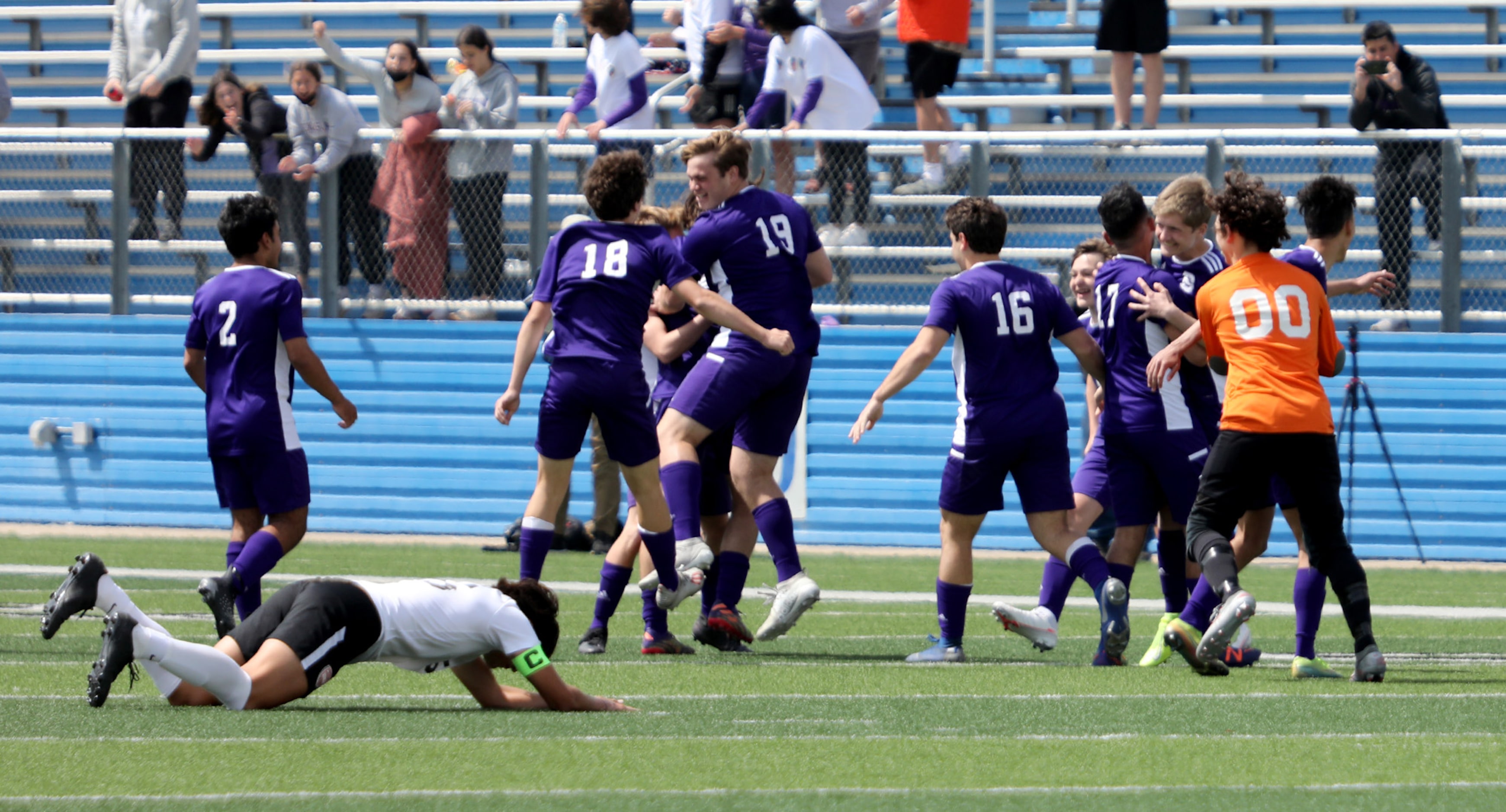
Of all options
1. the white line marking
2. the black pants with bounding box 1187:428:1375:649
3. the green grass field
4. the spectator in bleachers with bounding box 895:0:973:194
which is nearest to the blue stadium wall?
the spectator in bleachers with bounding box 895:0:973:194

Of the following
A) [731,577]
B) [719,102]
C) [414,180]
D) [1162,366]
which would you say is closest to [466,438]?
[414,180]

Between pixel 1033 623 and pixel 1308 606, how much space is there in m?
1.09

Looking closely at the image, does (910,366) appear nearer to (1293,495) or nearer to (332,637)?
(1293,495)

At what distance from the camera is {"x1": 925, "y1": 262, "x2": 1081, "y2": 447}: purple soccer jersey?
8.02 m

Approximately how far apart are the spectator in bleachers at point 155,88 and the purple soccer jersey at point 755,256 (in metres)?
7.84

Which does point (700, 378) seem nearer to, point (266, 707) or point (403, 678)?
point (403, 678)

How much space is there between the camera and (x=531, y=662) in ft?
20.0

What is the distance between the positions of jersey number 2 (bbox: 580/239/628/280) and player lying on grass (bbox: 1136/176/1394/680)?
7.06 feet

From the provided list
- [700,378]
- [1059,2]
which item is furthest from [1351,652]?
[1059,2]

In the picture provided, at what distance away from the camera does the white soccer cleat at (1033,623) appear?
775 centimetres

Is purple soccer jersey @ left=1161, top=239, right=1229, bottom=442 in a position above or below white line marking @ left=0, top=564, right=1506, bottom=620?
above

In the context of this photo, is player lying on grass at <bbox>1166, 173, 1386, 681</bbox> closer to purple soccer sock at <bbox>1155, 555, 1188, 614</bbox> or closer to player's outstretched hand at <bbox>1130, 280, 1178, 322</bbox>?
player's outstretched hand at <bbox>1130, 280, 1178, 322</bbox>

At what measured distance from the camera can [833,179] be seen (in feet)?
46.3

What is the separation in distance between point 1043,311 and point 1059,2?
12646 mm
